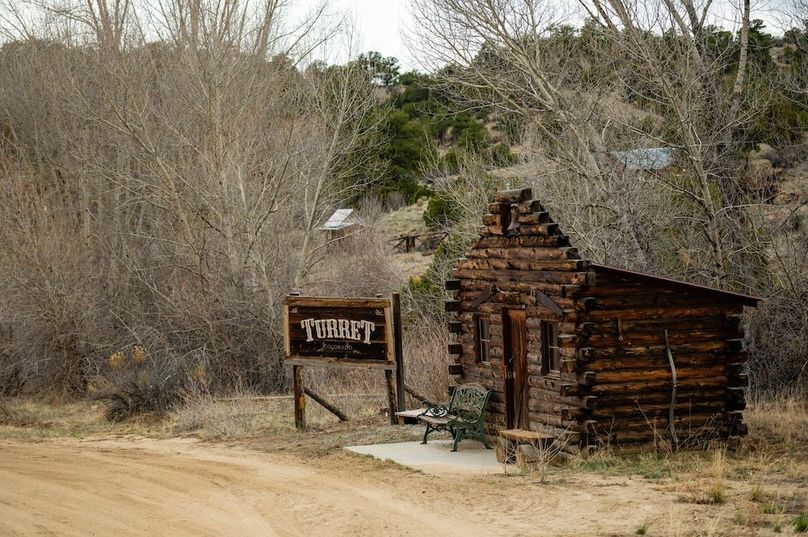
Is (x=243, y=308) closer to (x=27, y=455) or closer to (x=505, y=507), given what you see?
(x=27, y=455)

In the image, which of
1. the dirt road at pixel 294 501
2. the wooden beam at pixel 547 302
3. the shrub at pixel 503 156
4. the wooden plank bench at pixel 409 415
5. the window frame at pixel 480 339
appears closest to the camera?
the dirt road at pixel 294 501

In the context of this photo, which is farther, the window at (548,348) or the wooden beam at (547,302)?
the window at (548,348)

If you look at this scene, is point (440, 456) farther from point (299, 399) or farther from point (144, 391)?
point (144, 391)

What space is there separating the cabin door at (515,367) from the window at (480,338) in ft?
2.27

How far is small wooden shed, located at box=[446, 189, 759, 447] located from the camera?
45.2ft

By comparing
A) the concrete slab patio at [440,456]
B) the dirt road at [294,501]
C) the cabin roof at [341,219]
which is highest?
the cabin roof at [341,219]

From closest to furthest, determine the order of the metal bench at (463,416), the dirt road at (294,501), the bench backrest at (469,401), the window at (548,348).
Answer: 1. the dirt road at (294,501)
2. the window at (548,348)
3. the metal bench at (463,416)
4. the bench backrest at (469,401)

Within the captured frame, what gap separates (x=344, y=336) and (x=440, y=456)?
11.0ft

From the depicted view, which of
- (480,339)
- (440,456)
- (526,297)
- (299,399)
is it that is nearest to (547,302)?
(526,297)

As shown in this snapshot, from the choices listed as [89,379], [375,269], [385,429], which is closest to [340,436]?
[385,429]

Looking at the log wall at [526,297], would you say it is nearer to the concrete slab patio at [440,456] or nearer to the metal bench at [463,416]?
the metal bench at [463,416]

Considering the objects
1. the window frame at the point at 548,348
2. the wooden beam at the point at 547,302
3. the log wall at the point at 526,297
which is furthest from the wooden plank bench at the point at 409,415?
the wooden beam at the point at 547,302

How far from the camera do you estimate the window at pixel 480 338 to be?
1591 centimetres

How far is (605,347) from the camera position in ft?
45.7
